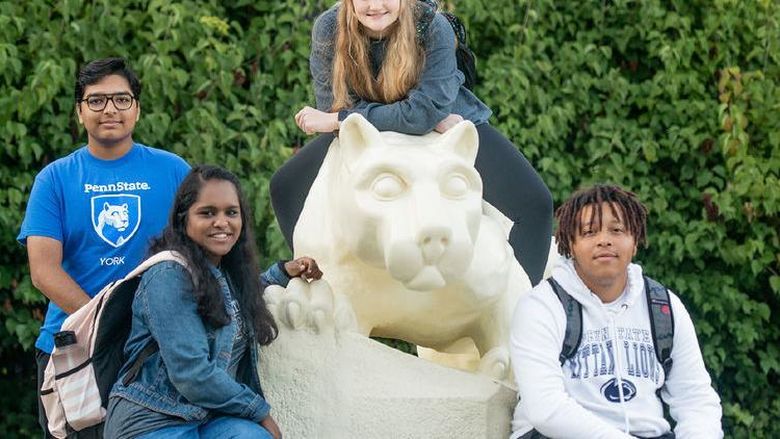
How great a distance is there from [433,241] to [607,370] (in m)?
0.58

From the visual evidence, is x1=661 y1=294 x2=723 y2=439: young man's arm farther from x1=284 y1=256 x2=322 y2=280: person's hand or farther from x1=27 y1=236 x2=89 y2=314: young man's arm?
x1=27 y1=236 x2=89 y2=314: young man's arm

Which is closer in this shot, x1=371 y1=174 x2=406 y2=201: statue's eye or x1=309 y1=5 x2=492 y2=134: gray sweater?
x1=371 y1=174 x2=406 y2=201: statue's eye

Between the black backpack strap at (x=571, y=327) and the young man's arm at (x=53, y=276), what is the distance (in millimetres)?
1427

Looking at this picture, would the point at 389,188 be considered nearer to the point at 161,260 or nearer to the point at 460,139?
the point at 460,139

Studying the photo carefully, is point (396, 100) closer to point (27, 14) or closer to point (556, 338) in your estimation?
point (556, 338)

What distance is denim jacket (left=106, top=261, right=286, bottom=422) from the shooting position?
365 cm

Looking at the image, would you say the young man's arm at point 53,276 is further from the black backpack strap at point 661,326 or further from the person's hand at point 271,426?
the black backpack strap at point 661,326

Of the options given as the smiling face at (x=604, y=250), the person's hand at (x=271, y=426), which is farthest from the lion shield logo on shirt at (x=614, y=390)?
the person's hand at (x=271, y=426)

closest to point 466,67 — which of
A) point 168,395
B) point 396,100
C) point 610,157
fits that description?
point 396,100

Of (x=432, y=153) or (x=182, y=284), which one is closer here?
(x=182, y=284)

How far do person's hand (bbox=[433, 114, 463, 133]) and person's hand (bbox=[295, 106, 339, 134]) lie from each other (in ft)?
1.01

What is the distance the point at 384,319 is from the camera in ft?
14.2

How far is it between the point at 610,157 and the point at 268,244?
1789 millimetres

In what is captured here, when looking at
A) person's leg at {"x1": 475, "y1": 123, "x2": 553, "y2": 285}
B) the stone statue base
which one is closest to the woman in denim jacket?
the stone statue base
